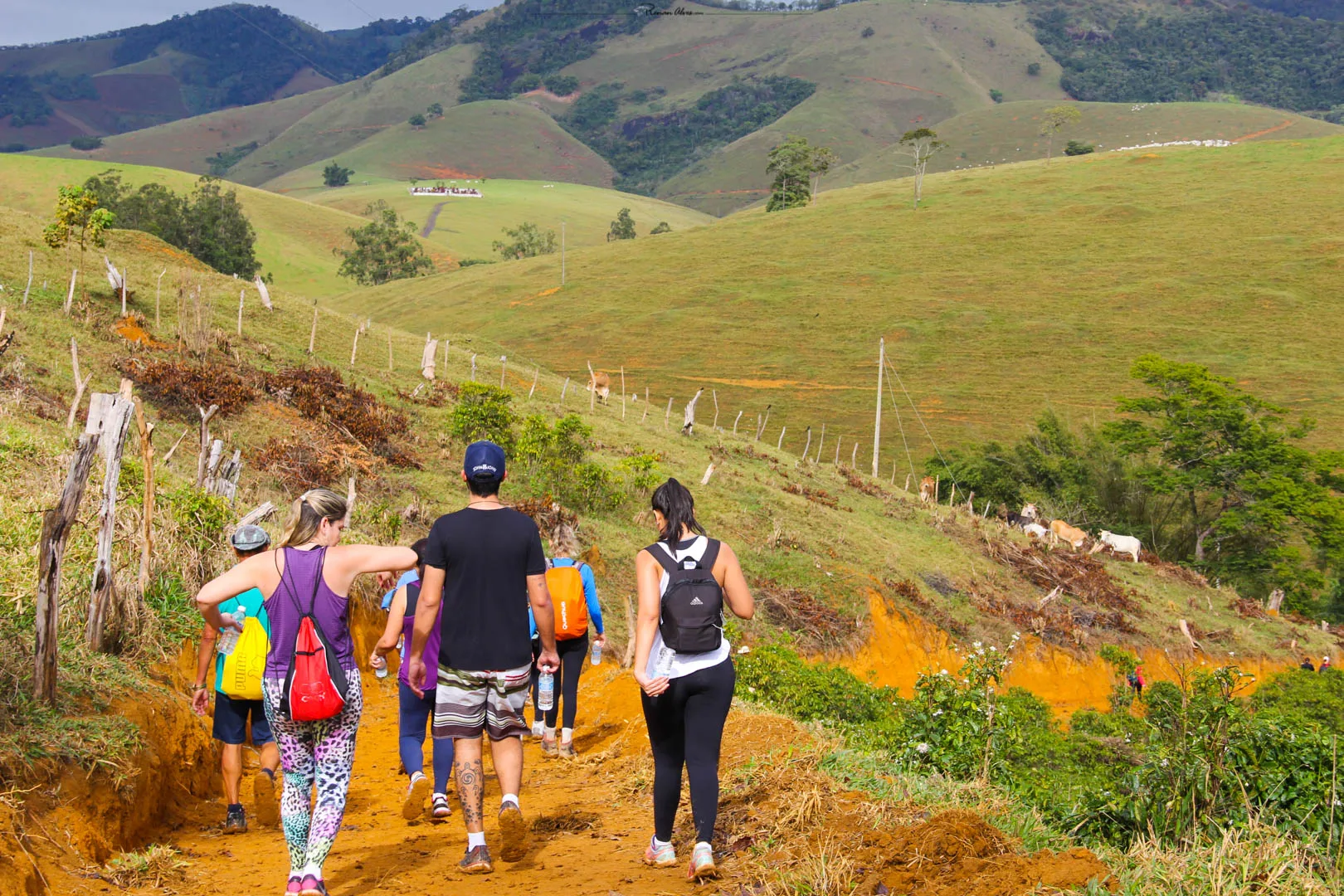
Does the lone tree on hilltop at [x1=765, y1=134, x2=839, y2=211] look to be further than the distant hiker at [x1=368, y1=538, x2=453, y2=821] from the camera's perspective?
Yes

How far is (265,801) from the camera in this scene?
646 centimetres

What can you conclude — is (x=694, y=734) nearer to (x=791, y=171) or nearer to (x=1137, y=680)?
(x=1137, y=680)

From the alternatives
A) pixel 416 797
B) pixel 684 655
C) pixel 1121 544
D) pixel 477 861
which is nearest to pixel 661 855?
pixel 477 861

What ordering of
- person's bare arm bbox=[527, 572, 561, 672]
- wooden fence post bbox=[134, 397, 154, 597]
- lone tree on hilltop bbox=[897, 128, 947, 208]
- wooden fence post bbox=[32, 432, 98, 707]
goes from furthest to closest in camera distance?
lone tree on hilltop bbox=[897, 128, 947, 208]
wooden fence post bbox=[134, 397, 154, 597]
wooden fence post bbox=[32, 432, 98, 707]
person's bare arm bbox=[527, 572, 561, 672]

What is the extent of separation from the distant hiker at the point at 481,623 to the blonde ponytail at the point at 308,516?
0.52m

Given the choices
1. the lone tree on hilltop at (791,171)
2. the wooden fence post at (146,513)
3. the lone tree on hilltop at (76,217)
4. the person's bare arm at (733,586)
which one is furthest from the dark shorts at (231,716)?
the lone tree on hilltop at (791,171)

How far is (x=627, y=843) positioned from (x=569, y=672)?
7.03 ft

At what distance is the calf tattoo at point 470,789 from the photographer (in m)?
5.57

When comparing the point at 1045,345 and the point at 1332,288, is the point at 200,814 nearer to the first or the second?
the point at 1045,345

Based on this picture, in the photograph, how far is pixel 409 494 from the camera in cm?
2045

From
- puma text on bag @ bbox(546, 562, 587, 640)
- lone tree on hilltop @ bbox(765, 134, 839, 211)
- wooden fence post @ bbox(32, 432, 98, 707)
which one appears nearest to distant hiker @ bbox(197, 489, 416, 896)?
wooden fence post @ bbox(32, 432, 98, 707)

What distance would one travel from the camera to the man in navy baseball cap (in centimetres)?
553

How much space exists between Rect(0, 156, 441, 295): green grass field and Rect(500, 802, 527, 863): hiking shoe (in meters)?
111

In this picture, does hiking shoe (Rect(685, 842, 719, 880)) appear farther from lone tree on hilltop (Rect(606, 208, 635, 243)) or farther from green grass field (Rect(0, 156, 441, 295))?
lone tree on hilltop (Rect(606, 208, 635, 243))
